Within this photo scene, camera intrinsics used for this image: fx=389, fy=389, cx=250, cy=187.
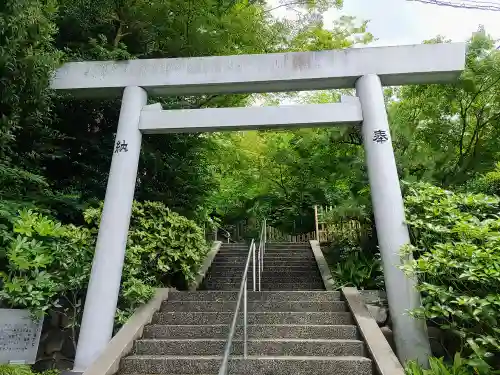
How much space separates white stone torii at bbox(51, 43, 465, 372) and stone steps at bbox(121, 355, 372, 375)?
64 centimetres

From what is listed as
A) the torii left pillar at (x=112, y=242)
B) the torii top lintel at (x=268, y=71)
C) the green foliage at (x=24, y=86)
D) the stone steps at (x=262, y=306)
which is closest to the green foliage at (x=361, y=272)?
the stone steps at (x=262, y=306)

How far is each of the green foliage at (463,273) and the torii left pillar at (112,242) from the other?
3.35m

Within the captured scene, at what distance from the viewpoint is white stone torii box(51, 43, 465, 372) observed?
461 cm

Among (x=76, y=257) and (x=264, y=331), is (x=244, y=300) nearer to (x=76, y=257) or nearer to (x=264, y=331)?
(x=264, y=331)

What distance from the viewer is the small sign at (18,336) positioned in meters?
4.10

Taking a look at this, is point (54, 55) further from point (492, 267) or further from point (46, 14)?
point (492, 267)

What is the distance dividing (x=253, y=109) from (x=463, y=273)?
318 centimetres

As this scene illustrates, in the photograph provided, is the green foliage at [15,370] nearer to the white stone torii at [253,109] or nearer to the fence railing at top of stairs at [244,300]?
the white stone torii at [253,109]

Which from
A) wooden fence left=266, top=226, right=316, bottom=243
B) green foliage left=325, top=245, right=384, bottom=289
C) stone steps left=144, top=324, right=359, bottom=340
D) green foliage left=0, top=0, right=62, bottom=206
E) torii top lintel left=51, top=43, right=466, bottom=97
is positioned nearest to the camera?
stone steps left=144, top=324, right=359, bottom=340

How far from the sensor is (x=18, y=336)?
4184 mm

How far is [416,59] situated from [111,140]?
16.1 ft

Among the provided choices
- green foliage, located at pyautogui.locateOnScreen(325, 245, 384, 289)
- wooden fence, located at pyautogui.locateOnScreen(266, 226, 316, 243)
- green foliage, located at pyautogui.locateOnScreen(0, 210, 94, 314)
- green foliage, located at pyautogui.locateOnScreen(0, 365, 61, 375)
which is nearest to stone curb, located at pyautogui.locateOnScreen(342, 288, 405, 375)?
green foliage, located at pyautogui.locateOnScreen(325, 245, 384, 289)

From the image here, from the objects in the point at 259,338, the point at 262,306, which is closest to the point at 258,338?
the point at 259,338

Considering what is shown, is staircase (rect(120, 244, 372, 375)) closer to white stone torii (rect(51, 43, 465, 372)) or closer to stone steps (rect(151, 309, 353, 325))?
stone steps (rect(151, 309, 353, 325))
